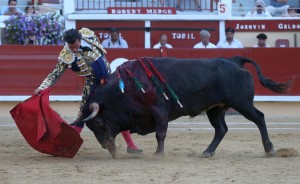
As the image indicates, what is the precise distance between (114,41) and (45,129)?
616 centimetres

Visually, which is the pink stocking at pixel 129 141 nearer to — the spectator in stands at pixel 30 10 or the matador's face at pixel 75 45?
the matador's face at pixel 75 45

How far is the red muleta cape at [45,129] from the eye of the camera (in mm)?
8258

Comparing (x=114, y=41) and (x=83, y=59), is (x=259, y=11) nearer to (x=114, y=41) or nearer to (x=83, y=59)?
(x=114, y=41)

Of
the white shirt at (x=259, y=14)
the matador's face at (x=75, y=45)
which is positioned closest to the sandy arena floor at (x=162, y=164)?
the matador's face at (x=75, y=45)

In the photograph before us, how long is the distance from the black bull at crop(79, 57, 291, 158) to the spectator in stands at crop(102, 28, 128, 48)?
5.89m

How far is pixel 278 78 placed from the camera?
44.6ft

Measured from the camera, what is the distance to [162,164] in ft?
25.4

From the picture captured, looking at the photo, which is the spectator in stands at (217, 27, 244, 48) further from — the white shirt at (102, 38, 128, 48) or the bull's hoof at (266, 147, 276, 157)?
the bull's hoof at (266, 147, 276, 157)

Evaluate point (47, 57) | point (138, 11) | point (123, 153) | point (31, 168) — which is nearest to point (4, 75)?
point (47, 57)

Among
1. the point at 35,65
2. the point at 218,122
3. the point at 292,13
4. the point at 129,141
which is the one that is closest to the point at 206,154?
the point at 218,122

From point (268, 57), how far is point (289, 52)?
0.34 m

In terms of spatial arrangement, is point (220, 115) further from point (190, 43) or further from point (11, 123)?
point (190, 43)

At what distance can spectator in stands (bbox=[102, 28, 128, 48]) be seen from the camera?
46.7ft

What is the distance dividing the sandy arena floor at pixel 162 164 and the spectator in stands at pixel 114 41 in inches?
148
